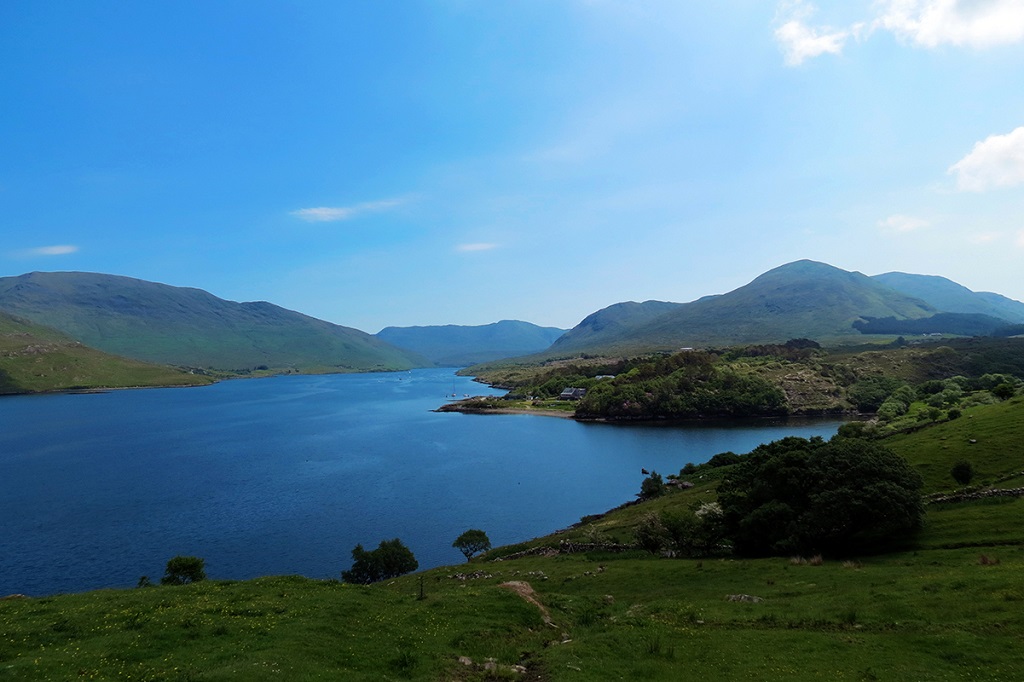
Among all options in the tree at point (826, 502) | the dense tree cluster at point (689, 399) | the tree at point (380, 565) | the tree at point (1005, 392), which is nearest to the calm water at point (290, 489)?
the tree at point (380, 565)

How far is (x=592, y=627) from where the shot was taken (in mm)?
25156

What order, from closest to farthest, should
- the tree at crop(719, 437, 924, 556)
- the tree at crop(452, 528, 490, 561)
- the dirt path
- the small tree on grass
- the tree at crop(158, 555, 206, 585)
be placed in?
the dirt path, the tree at crop(719, 437, 924, 556), the tree at crop(158, 555, 206, 585), the small tree on grass, the tree at crop(452, 528, 490, 561)

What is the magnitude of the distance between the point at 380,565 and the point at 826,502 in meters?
42.9

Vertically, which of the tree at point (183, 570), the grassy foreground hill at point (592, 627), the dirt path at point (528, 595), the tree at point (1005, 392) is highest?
the tree at point (1005, 392)

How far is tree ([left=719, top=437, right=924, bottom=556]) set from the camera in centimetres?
3625

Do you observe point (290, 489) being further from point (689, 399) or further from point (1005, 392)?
point (689, 399)

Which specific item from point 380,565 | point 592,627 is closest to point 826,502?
point 592,627

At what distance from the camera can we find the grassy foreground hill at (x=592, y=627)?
17562 mm

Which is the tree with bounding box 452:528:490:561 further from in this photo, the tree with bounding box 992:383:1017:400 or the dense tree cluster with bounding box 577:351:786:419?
the dense tree cluster with bounding box 577:351:786:419

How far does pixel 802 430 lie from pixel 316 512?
133493 millimetres

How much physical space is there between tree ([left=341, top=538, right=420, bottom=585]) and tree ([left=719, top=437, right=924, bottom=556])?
33988 millimetres

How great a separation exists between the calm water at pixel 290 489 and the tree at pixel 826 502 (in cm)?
3711

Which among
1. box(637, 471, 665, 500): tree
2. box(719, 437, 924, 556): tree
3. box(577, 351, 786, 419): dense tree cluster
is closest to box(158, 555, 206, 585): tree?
box(719, 437, 924, 556): tree

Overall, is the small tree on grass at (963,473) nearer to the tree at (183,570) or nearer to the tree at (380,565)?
the tree at (380,565)
